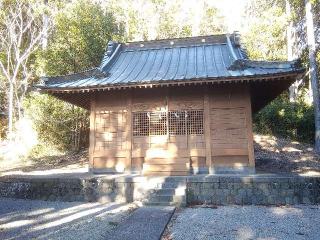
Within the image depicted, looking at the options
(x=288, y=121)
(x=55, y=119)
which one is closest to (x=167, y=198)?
(x=55, y=119)

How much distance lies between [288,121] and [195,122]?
1154cm

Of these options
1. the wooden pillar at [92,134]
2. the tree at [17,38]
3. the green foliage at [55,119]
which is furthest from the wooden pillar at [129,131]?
the tree at [17,38]

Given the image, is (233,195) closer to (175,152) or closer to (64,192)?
(175,152)

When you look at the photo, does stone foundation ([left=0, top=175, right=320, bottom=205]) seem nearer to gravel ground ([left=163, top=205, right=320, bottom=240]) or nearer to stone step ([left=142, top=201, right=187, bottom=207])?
stone step ([left=142, top=201, right=187, bottom=207])

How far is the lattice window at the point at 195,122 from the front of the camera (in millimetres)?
11109

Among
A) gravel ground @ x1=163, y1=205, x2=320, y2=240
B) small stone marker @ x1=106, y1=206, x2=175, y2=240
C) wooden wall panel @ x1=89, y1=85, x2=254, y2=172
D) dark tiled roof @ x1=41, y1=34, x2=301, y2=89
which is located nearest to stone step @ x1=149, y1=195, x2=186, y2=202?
gravel ground @ x1=163, y1=205, x2=320, y2=240

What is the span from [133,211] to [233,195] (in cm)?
300

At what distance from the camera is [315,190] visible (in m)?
8.95

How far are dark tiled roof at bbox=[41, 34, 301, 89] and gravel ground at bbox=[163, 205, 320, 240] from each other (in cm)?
393

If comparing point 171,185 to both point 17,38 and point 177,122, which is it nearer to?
point 177,122

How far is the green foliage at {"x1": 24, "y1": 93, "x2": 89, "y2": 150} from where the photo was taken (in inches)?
759

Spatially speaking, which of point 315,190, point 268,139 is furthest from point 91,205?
point 268,139

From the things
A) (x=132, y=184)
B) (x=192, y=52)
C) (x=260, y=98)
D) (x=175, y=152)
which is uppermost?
(x=192, y=52)

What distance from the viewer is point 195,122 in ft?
36.6
